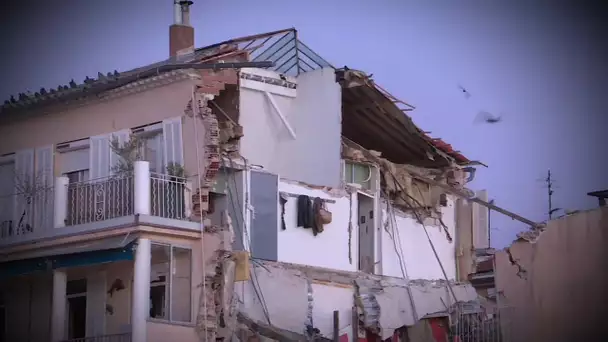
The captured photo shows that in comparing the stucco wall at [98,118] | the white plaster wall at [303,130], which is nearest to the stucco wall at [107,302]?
the stucco wall at [98,118]

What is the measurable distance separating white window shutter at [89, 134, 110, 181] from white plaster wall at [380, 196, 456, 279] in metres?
7.47

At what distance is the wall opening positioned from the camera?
24.8m

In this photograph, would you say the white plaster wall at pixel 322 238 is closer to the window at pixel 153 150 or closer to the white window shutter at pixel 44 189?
the window at pixel 153 150

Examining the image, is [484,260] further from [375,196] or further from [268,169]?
[268,169]

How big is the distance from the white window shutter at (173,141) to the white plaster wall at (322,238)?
9.06ft

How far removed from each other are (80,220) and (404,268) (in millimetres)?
9417

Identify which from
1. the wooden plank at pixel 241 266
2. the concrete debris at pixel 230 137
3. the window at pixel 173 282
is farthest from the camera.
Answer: the concrete debris at pixel 230 137

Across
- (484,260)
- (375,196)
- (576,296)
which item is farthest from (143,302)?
(484,260)

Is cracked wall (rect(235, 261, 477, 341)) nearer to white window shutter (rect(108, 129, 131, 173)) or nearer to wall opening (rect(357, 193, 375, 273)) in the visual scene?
wall opening (rect(357, 193, 375, 273))

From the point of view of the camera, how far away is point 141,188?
18.6m

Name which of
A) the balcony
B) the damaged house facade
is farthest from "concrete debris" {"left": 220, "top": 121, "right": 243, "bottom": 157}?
the balcony

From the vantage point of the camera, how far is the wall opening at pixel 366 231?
2478 cm

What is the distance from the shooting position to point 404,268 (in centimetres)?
2575

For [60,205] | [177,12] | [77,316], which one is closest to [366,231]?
[177,12]
